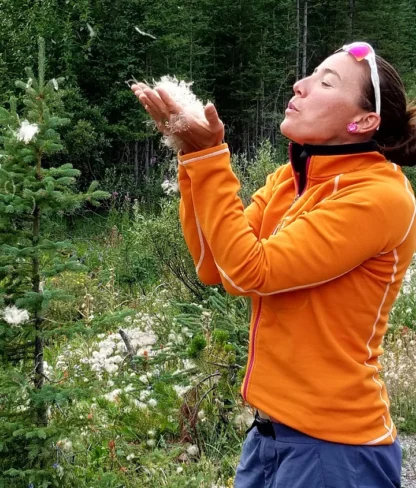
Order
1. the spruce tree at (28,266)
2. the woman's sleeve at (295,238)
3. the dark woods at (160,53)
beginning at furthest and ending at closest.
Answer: the dark woods at (160,53) < the spruce tree at (28,266) < the woman's sleeve at (295,238)

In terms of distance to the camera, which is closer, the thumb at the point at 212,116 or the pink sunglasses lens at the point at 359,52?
the thumb at the point at 212,116

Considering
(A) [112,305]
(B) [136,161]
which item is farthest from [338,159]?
(B) [136,161]

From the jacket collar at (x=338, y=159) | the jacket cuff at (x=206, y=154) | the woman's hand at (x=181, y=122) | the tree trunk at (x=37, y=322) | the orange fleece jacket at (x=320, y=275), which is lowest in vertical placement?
the tree trunk at (x=37, y=322)

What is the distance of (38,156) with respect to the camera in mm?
2484

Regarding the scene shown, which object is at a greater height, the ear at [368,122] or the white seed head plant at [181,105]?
the white seed head plant at [181,105]

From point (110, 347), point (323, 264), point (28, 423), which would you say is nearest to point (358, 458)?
point (323, 264)

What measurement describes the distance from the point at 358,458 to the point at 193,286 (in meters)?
4.85

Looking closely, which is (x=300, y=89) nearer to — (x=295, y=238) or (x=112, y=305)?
(x=295, y=238)

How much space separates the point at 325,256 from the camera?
1.39 m

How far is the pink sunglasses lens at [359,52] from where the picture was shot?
1.54 m

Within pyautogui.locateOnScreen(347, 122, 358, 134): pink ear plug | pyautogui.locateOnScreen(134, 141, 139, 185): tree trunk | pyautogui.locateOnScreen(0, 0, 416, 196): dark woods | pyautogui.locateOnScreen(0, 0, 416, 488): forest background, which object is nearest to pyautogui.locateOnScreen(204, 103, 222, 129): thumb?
pyautogui.locateOnScreen(347, 122, 358, 134): pink ear plug

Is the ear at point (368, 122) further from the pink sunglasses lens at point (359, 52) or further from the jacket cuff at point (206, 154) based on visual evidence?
the jacket cuff at point (206, 154)

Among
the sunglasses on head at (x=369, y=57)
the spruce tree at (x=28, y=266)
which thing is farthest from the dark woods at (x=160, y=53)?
the sunglasses on head at (x=369, y=57)

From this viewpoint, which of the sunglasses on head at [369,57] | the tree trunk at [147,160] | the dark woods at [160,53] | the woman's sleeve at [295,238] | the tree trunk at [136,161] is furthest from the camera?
the tree trunk at [147,160]
